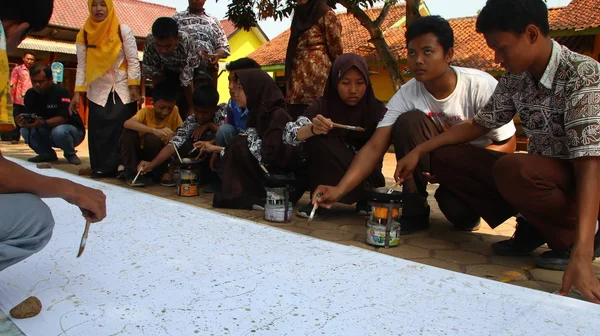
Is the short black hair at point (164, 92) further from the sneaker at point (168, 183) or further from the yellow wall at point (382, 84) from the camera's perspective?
the yellow wall at point (382, 84)

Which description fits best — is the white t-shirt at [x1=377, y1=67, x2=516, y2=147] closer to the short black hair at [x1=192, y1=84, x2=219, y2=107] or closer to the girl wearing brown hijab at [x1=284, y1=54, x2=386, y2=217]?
the girl wearing brown hijab at [x1=284, y1=54, x2=386, y2=217]

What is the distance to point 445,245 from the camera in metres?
2.51

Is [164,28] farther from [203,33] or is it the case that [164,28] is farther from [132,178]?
[132,178]

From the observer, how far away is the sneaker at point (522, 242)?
230 centimetres

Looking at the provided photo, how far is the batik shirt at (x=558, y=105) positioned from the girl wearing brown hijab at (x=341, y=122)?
0.85m

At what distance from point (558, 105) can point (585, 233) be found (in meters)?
0.55

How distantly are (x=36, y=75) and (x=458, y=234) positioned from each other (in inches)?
186

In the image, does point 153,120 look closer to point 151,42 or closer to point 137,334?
point 151,42

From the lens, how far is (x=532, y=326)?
133 cm

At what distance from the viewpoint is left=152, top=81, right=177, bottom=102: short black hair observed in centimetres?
404

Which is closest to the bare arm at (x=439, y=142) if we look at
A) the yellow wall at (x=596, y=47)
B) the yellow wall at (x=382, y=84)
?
the yellow wall at (x=596, y=47)

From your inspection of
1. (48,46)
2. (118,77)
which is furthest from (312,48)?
(48,46)

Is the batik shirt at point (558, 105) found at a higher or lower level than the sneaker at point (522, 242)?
higher

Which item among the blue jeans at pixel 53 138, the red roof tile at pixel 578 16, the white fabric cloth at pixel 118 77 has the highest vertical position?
the red roof tile at pixel 578 16
